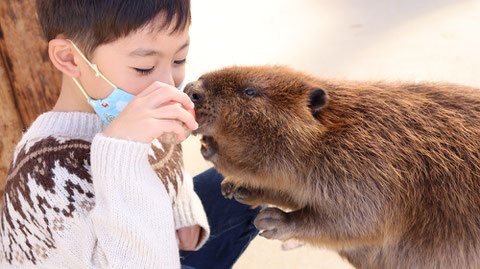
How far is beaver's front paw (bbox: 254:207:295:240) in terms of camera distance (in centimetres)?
177

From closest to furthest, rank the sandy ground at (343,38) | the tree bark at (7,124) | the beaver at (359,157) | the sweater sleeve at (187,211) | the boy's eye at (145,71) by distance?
the boy's eye at (145,71) < the beaver at (359,157) < the sweater sleeve at (187,211) < the tree bark at (7,124) < the sandy ground at (343,38)

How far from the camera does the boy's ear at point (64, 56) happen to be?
1551mm

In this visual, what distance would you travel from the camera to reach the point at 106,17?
146cm

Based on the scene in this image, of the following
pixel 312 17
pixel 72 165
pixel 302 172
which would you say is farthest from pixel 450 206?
pixel 312 17

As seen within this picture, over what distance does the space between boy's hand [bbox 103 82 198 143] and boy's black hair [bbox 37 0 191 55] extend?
0.22 meters

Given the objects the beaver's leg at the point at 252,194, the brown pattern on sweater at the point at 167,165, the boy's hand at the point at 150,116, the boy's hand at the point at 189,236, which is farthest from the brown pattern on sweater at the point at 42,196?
the beaver's leg at the point at 252,194

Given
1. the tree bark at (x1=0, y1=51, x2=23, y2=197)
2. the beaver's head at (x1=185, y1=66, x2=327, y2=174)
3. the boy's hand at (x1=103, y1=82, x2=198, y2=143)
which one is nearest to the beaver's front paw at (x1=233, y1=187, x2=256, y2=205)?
the beaver's head at (x1=185, y1=66, x2=327, y2=174)

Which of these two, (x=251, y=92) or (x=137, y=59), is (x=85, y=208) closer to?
(x=137, y=59)

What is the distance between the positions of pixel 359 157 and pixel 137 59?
0.84m

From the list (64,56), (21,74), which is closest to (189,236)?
(64,56)

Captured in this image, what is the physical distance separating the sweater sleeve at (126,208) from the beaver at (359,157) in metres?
0.38

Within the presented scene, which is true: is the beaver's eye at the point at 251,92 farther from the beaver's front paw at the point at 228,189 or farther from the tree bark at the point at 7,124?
the tree bark at the point at 7,124

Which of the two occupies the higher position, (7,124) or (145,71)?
(145,71)

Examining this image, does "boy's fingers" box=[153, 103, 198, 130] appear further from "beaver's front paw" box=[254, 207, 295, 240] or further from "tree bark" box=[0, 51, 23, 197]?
"tree bark" box=[0, 51, 23, 197]
